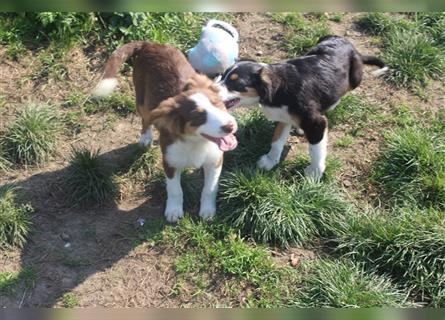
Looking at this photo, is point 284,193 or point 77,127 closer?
point 284,193

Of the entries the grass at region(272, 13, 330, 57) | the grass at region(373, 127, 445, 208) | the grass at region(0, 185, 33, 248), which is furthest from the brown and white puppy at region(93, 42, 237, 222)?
the grass at region(272, 13, 330, 57)

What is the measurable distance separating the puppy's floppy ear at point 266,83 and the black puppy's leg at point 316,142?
41 cm

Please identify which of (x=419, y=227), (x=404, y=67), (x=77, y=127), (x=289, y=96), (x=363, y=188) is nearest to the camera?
(x=419, y=227)

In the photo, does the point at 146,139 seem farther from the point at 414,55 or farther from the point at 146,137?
the point at 414,55

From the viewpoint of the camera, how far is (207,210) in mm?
5352

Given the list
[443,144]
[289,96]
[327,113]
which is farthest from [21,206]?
[443,144]

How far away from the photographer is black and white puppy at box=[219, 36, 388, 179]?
5223 millimetres

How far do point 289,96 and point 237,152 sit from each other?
0.85m

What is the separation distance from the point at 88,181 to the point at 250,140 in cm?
163

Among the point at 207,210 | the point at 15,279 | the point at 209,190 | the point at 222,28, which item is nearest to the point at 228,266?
the point at 207,210

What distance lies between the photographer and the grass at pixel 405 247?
15.8ft

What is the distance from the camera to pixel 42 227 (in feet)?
17.6

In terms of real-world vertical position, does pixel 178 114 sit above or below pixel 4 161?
above

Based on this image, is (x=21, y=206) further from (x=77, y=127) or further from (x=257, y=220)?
(x=257, y=220)
